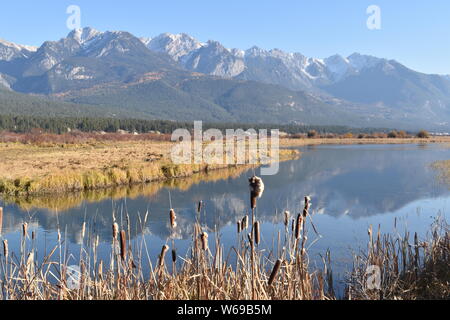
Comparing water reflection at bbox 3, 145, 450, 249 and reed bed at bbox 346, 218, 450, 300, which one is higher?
reed bed at bbox 346, 218, 450, 300

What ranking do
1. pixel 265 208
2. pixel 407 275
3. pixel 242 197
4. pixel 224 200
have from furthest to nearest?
pixel 242 197 → pixel 224 200 → pixel 265 208 → pixel 407 275

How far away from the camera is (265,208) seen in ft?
55.4

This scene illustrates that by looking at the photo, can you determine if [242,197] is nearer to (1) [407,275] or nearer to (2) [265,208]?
(2) [265,208]

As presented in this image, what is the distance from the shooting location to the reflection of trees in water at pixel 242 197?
47.0 ft

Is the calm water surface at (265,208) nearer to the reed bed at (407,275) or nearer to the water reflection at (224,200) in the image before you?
the water reflection at (224,200)

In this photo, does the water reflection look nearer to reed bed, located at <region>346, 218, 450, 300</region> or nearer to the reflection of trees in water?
the reflection of trees in water

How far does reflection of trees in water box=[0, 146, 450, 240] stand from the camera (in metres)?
14.3

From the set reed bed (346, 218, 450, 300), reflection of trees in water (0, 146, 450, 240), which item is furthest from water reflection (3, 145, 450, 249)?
reed bed (346, 218, 450, 300)

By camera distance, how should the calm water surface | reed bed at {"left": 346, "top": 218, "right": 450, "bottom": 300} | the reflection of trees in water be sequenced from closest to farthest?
reed bed at {"left": 346, "top": 218, "right": 450, "bottom": 300} → the calm water surface → the reflection of trees in water

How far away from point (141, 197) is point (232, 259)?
10161mm

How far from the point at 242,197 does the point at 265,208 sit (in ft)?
7.79

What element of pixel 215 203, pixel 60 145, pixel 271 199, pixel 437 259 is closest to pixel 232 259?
pixel 437 259

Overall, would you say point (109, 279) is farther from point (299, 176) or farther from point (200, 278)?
point (299, 176)

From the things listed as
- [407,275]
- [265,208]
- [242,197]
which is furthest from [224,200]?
[407,275]
